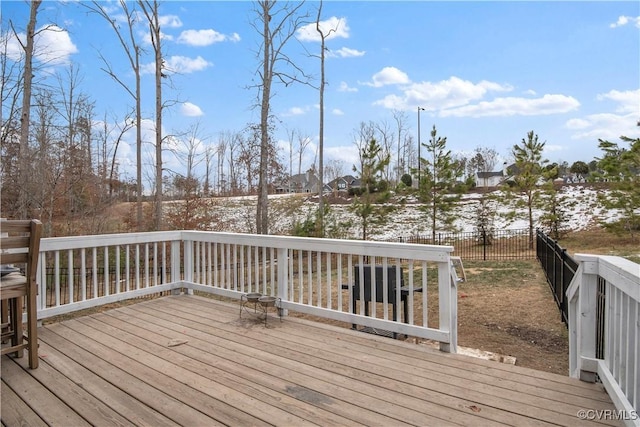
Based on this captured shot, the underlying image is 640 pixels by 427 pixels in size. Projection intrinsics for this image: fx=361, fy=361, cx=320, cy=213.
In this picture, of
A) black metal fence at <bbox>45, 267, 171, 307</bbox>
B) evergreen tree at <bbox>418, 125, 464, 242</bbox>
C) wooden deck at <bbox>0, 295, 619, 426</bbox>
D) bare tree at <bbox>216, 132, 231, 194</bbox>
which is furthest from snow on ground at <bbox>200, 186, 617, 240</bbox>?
wooden deck at <bbox>0, 295, 619, 426</bbox>

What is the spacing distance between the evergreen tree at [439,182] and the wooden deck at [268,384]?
1092cm

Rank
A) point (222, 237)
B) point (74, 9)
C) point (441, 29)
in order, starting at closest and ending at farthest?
point (222, 237) < point (441, 29) < point (74, 9)

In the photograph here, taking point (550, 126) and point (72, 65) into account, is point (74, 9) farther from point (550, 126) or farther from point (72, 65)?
point (550, 126)

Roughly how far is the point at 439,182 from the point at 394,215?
2.08 metres

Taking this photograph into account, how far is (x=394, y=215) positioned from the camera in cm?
1316

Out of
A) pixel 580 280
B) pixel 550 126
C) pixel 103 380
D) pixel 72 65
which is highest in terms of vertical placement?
pixel 72 65

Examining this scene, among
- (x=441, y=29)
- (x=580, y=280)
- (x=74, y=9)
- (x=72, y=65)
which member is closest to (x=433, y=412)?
(x=580, y=280)

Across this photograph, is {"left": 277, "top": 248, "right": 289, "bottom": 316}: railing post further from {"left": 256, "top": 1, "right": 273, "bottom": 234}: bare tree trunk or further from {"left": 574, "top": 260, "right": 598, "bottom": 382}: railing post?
{"left": 256, "top": 1, "right": 273, "bottom": 234}: bare tree trunk

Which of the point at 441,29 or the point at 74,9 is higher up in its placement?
the point at 74,9

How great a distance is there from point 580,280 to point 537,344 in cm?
269

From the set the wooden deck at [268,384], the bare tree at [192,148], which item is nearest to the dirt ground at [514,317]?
the wooden deck at [268,384]

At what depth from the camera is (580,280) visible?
7.65 feet

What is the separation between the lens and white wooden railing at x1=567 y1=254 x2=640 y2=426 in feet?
5.51

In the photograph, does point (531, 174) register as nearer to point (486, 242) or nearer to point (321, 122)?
point (486, 242)
